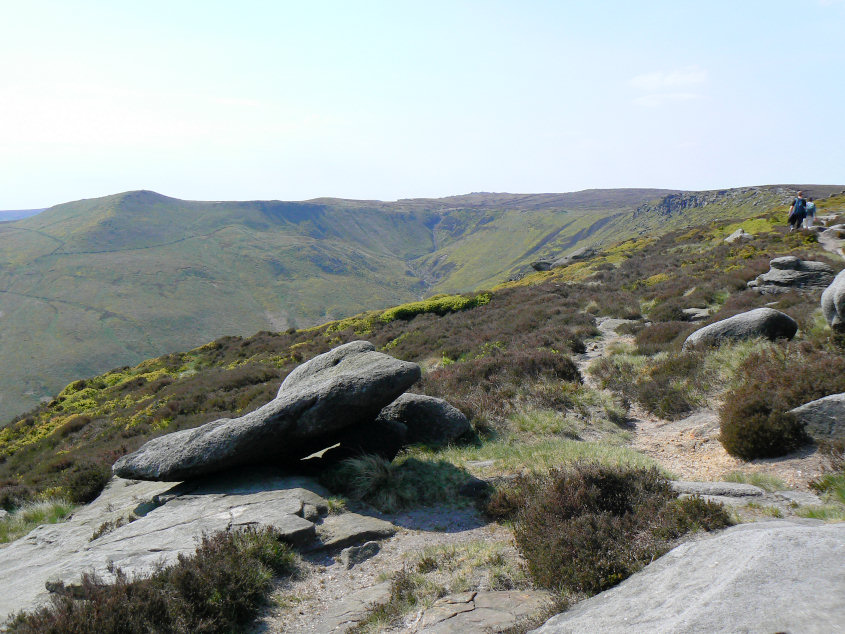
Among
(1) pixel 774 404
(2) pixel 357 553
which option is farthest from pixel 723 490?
(2) pixel 357 553

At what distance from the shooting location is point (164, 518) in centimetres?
854

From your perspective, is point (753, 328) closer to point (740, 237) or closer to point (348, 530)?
point (348, 530)

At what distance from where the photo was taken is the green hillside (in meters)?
12.5

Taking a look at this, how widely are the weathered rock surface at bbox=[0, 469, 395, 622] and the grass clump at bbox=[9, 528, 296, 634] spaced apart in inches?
25.4

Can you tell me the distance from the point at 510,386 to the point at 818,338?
7.43 m

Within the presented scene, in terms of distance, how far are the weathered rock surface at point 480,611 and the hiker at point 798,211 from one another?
3706 cm

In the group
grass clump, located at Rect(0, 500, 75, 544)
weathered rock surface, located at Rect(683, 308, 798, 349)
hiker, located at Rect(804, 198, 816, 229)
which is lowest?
grass clump, located at Rect(0, 500, 75, 544)

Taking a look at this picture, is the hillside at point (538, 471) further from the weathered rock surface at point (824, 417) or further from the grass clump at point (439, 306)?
the grass clump at point (439, 306)

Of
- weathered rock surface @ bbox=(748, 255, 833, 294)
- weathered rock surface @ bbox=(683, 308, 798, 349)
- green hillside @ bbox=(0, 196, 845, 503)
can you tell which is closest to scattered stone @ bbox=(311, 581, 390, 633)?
green hillside @ bbox=(0, 196, 845, 503)

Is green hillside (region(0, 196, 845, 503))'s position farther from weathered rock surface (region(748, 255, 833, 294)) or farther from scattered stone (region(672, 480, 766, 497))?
scattered stone (region(672, 480, 766, 497))

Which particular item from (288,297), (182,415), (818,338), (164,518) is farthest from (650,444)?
(288,297)

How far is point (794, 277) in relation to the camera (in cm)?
2014

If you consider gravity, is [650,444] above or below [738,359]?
below

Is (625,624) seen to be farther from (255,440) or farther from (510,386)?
(510,386)
